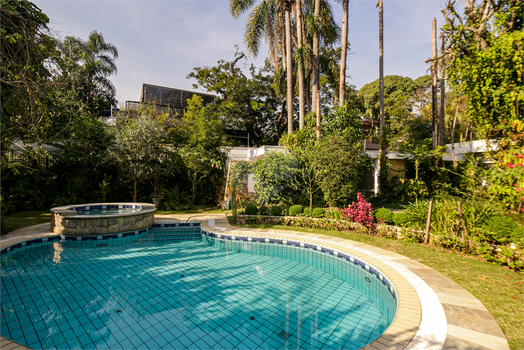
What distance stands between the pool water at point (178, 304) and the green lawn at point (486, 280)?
4.99 ft

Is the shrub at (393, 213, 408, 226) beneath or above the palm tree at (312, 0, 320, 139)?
beneath

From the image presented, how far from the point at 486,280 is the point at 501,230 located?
1479mm

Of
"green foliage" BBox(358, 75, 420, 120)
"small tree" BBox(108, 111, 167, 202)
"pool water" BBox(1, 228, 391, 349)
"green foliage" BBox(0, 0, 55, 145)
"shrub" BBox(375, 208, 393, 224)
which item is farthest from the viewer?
"green foliage" BBox(358, 75, 420, 120)

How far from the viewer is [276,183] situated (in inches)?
469

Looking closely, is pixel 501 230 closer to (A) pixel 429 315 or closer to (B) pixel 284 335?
(A) pixel 429 315

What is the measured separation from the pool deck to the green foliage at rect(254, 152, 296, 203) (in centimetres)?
543

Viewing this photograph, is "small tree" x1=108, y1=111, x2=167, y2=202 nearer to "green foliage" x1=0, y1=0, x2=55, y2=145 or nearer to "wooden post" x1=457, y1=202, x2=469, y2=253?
"green foliage" x1=0, y1=0, x2=55, y2=145

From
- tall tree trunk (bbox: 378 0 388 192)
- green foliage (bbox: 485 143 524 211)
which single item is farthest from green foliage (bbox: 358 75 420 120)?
green foliage (bbox: 485 143 524 211)

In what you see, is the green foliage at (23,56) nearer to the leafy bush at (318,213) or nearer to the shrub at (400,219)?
the leafy bush at (318,213)

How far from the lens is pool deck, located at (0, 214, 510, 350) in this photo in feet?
9.79

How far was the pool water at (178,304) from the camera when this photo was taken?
11.7ft

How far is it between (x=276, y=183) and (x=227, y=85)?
1378 centimetres

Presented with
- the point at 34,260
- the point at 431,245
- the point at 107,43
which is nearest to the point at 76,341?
the point at 34,260

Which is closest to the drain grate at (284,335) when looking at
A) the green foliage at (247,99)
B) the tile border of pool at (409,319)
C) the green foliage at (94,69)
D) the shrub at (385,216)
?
the tile border of pool at (409,319)
